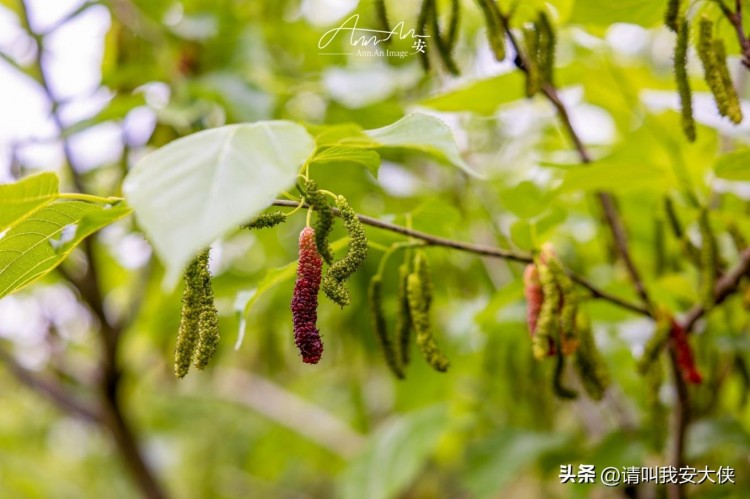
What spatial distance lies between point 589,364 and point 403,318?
252mm

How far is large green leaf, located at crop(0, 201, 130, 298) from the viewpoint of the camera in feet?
2.18

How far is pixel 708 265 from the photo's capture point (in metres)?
0.98

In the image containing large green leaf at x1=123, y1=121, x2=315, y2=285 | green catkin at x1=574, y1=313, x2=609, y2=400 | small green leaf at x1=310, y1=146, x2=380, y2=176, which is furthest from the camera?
green catkin at x1=574, y1=313, x2=609, y2=400

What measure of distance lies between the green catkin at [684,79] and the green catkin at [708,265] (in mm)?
166

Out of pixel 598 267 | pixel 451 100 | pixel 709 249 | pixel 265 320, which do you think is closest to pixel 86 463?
pixel 265 320

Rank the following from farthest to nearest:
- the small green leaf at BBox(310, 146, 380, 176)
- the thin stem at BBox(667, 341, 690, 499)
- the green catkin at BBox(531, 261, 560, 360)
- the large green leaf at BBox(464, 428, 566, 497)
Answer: the large green leaf at BBox(464, 428, 566, 497) < the thin stem at BBox(667, 341, 690, 499) < the green catkin at BBox(531, 261, 560, 360) < the small green leaf at BBox(310, 146, 380, 176)

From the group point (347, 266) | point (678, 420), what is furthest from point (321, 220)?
point (678, 420)

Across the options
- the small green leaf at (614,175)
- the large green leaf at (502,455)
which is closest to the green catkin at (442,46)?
the small green leaf at (614,175)

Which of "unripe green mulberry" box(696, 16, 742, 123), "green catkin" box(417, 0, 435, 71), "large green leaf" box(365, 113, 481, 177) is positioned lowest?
"unripe green mulberry" box(696, 16, 742, 123)

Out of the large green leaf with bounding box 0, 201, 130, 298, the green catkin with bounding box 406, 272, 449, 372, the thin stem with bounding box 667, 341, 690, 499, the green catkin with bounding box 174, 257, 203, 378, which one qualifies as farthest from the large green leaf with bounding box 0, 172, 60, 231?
the thin stem with bounding box 667, 341, 690, 499

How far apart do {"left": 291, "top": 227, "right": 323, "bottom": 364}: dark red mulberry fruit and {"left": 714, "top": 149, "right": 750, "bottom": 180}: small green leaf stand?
1.85 feet

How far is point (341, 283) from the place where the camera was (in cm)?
67

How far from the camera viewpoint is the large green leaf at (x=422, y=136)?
632 millimetres

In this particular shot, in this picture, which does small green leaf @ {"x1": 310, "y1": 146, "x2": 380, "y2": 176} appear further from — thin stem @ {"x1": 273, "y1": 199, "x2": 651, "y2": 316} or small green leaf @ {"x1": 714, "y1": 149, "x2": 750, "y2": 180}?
small green leaf @ {"x1": 714, "y1": 149, "x2": 750, "y2": 180}
